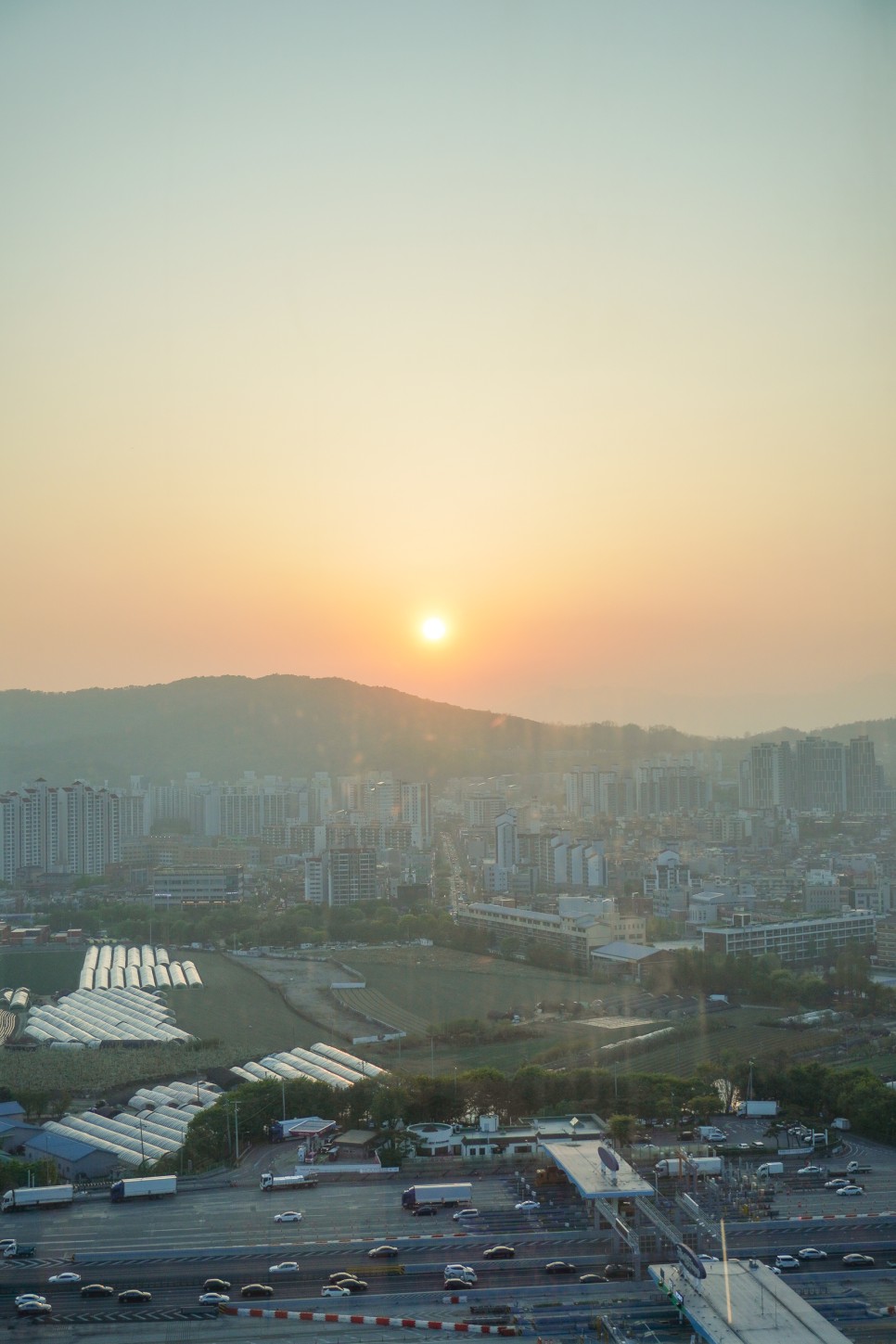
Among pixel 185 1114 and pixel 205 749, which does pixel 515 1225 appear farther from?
pixel 205 749

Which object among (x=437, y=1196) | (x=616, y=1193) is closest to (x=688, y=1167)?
(x=616, y=1193)

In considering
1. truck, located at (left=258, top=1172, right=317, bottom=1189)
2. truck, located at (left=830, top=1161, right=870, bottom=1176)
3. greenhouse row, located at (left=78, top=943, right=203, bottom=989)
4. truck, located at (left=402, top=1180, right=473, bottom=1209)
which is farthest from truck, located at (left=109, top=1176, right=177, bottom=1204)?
greenhouse row, located at (left=78, top=943, right=203, bottom=989)

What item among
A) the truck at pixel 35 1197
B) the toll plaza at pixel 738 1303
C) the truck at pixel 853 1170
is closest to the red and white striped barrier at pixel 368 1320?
the toll plaza at pixel 738 1303

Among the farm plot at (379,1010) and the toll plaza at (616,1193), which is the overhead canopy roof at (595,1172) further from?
the farm plot at (379,1010)

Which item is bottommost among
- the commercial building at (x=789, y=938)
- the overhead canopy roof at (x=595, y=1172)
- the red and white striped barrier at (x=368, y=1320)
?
the red and white striped barrier at (x=368, y=1320)

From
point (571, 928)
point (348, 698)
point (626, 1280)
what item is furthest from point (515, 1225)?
point (348, 698)

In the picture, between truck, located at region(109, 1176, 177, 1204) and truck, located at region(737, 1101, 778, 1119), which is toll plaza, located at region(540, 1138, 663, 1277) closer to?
truck, located at region(737, 1101, 778, 1119)

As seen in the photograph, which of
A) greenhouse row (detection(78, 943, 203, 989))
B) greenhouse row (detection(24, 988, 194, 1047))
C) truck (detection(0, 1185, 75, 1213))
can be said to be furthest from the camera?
greenhouse row (detection(78, 943, 203, 989))
